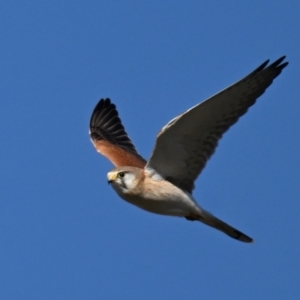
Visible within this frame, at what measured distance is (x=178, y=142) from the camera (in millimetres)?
10773

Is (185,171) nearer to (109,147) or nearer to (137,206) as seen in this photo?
(137,206)

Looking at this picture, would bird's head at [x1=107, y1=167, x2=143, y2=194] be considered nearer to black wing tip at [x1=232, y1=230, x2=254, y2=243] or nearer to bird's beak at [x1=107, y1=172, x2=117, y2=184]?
bird's beak at [x1=107, y1=172, x2=117, y2=184]

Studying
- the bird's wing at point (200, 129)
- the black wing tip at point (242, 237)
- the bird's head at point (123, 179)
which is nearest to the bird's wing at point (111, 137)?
the bird's wing at point (200, 129)

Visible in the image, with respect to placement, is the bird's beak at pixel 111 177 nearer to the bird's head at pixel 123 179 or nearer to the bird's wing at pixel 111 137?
the bird's head at pixel 123 179

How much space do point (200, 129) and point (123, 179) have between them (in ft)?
3.65

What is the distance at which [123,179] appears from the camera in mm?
10820

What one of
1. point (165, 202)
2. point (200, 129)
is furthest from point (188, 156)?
point (165, 202)

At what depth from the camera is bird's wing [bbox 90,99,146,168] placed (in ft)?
42.1

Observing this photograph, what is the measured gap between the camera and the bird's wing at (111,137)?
12828 millimetres

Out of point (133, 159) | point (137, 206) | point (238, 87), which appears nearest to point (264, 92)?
point (238, 87)

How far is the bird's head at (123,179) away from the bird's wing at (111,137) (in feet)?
5.19

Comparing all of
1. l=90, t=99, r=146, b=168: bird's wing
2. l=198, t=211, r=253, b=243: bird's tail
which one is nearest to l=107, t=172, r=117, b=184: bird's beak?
l=198, t=211, r=253, b=243: bird's tail

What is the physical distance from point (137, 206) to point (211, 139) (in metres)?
1.22

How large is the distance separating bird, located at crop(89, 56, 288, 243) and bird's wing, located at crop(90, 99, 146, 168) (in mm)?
1461
